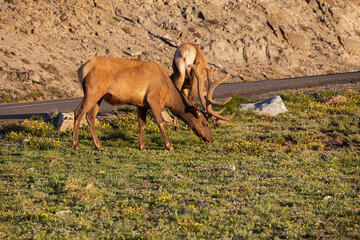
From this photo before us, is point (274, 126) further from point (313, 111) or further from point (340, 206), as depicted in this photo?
point (340, 206)

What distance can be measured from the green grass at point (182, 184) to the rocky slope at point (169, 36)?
44.8ft

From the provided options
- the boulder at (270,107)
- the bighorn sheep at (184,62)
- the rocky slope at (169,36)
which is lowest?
the rocky slope at (169,36)

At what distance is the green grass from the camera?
5.29 meters

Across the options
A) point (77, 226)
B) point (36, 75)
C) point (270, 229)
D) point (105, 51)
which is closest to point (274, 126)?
point (270, 229)

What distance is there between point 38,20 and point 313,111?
23.9m

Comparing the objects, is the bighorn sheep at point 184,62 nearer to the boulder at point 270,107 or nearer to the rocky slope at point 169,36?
the boulder at point 270,107

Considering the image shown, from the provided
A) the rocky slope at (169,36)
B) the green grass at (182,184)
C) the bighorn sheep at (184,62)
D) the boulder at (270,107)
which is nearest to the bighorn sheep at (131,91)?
the green grass at (182,184)

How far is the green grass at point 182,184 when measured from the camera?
17.4 feet

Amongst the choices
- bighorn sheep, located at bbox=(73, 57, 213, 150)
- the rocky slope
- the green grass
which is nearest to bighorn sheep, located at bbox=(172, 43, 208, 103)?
the green grass

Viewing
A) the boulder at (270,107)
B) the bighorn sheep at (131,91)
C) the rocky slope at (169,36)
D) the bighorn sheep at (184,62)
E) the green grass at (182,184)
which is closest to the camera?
the green grass at (182,184)

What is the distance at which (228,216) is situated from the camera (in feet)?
18.6

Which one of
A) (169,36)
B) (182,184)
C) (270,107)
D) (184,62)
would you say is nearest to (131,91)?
(182,184)

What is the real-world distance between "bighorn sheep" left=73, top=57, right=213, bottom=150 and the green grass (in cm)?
66

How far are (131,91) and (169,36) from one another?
2936 cm
